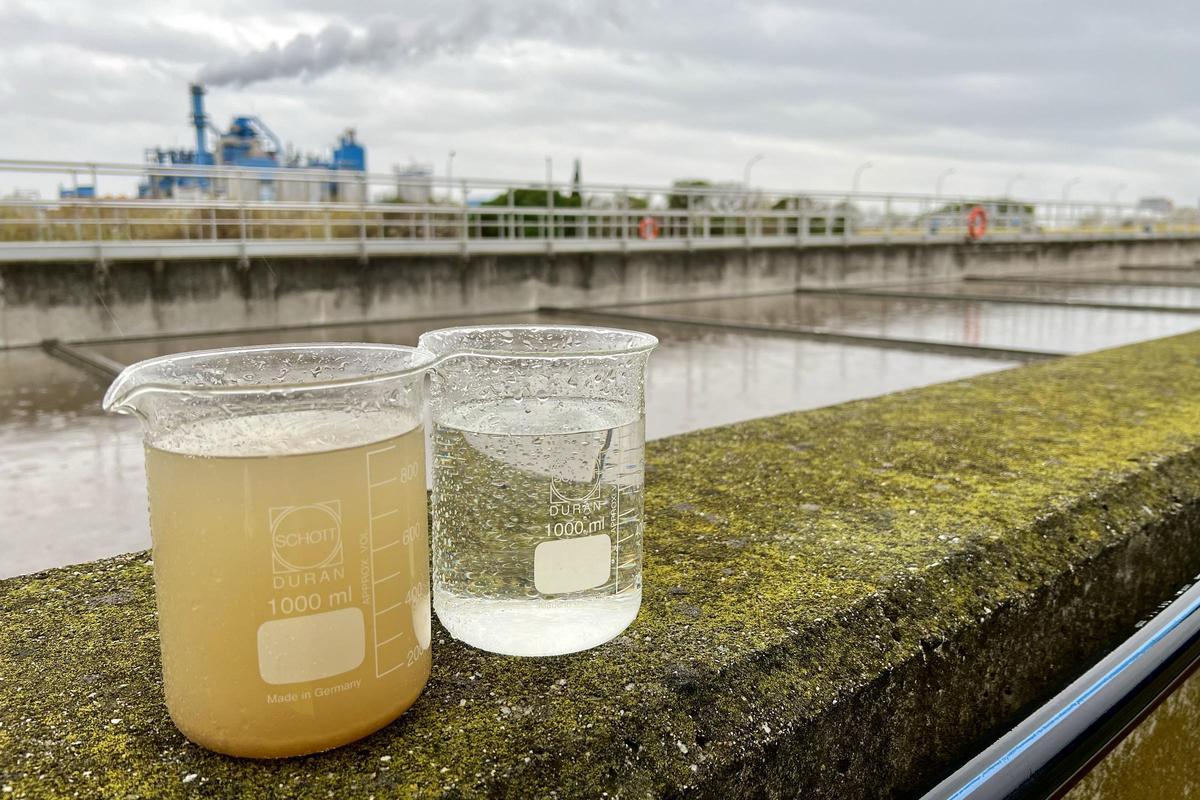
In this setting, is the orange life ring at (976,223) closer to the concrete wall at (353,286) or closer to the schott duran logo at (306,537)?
the concrete wall at (353,286)

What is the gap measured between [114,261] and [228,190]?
2768mm

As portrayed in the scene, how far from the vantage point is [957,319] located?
11547mm

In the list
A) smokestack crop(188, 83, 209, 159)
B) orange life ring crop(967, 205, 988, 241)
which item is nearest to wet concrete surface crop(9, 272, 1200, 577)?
orange life ring crop(967, 205, 988, 241)

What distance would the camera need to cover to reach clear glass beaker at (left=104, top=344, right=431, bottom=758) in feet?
2.32

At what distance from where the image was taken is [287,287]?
38.0 feet

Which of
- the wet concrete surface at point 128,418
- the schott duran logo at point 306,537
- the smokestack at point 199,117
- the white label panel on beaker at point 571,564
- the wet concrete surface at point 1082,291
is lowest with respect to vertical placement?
the wet concrete surface at point 128,418

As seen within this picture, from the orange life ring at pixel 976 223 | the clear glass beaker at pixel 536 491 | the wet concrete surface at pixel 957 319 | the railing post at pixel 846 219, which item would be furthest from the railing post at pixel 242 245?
the orange life ring at pixel 976 223

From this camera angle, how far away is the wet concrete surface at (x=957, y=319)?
9.41 meters

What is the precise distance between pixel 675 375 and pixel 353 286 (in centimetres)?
604

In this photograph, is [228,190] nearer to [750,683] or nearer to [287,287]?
[287,287]

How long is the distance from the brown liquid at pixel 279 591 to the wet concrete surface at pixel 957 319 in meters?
8.53

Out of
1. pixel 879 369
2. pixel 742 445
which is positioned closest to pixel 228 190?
pixel 879 369

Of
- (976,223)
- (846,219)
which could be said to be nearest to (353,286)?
(846,219)

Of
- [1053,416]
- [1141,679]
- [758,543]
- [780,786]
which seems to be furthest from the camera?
[1053,416]
